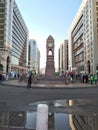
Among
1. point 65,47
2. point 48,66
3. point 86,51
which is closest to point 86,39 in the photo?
point 86,51

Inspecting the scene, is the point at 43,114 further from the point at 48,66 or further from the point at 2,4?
the point at 2,4

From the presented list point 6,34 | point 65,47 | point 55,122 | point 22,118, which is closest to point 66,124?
point 55,122

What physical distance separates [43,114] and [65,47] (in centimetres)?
18718

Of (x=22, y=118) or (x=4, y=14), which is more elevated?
(x=4, y=14)

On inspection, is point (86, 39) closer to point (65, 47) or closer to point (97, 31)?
point (97, 31)

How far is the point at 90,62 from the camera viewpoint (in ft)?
261

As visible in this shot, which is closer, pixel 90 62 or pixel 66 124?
pixel 66 124

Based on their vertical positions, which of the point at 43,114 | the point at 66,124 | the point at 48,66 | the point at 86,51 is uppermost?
the point at 86,51

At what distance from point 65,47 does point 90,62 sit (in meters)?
112

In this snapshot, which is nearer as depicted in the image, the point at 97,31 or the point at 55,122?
the point at 55,122

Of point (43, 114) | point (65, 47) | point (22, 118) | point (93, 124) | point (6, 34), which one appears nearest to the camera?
point (43, 114)

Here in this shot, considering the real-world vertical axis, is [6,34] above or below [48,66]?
above

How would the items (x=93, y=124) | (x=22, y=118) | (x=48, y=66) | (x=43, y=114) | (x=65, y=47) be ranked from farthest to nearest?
(x=65, y=47), (x=48, y=66), (x=22, y=118), (x=93, y=124), (x=43, y=114)

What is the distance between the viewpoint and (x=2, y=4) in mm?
84375
